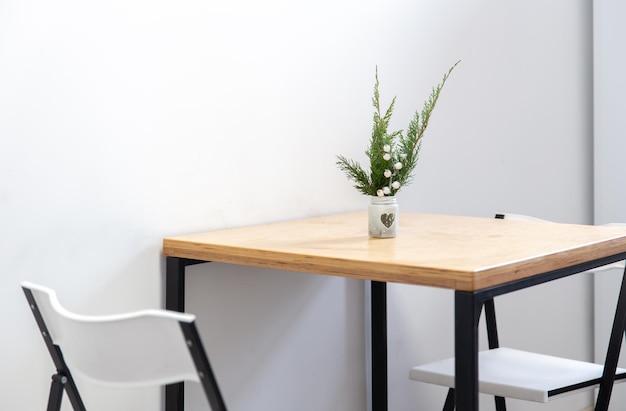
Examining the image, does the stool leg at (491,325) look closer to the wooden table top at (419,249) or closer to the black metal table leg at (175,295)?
the wooden table top at (419,249)

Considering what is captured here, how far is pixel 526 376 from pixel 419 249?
50cm

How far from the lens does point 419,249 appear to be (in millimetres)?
1629

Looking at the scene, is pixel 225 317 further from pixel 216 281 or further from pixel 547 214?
pixel 547 214

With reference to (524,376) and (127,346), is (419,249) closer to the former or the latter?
(524,376)

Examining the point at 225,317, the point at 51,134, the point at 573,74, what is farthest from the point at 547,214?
the point at 51,134

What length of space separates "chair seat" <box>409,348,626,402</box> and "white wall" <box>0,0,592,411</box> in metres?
0.44

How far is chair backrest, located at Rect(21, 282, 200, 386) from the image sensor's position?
45.1 inches

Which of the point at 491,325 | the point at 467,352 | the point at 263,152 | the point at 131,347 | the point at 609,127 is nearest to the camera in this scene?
the point at 131,347

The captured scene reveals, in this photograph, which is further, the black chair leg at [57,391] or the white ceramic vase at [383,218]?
the white ceramic vase at [383,218]

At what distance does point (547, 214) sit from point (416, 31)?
0.87m

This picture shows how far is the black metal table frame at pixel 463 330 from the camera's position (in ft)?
4.47

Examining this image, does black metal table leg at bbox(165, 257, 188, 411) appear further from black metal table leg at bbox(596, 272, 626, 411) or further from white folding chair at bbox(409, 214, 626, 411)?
black metal table leg at bbox(596, 272, 626, 411)

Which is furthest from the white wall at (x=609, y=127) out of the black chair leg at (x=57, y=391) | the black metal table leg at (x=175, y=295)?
the black chair leg at (x=57, y=391)

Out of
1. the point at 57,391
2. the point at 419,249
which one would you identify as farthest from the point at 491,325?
the point at 57,391
